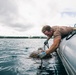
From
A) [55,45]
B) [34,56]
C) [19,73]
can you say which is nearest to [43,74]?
[19,73]

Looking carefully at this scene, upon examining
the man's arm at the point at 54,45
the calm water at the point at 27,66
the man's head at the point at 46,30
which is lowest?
the calm water at the point at 27,66

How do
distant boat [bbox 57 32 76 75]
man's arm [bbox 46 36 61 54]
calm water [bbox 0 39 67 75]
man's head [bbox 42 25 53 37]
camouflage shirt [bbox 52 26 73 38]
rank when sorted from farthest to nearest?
calm water [bbox 0 39 67 75], camouflage shirt [bbox 52 26 73 38], man's head [bbox 42 25 53 37], man's arm [bbox 46 36 61 54], distant boat [bbox 57 32 76 75]

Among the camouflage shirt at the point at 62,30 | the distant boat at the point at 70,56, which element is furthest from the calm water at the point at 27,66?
the distant boat at the point at 70,56

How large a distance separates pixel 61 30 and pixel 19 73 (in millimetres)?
2875

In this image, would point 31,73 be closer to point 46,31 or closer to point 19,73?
point 19,73

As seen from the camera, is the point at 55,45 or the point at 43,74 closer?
the point at 55,45

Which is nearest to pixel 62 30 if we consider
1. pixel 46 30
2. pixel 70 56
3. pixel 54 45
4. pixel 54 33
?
pixel 54 33

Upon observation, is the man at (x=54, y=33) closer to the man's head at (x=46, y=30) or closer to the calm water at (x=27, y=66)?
the man's head at (x=46, y=30)

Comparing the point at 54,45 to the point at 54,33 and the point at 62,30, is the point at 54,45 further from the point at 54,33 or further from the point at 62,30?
the point at 62,30

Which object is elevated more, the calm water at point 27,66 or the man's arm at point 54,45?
the man's arm at point 54,45

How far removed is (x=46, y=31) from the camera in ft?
25.4

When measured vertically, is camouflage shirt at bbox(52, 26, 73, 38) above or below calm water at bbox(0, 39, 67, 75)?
above

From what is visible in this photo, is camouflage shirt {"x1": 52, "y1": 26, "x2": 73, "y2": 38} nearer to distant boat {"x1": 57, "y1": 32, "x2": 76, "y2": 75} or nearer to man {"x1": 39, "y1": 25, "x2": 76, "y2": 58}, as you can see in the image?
man {"x1": 39, "y1": 25, "x2": 76, "y2": 58}

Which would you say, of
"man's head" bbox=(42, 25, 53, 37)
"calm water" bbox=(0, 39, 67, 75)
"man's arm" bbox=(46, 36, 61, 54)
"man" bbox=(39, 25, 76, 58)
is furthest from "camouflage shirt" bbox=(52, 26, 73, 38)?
"calm water" bbox=(0, 39, 67, 75)
